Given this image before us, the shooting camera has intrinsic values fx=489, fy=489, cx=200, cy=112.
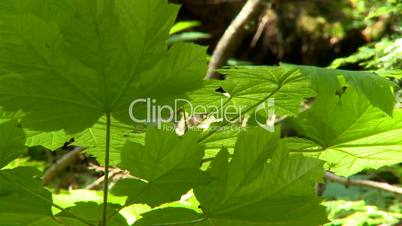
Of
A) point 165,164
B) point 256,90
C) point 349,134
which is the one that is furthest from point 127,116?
point 349,134

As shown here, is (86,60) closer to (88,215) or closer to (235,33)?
(88,215)

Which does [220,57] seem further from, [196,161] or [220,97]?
[196,161]

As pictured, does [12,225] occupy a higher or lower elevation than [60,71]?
lower

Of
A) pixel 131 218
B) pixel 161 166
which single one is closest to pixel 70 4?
pixel 161 166

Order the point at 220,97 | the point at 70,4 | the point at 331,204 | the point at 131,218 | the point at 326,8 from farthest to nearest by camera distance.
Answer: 1. the point at 326,8
2. the point at 331,204
3. the point at 131,218
4. the point at 220,97
5. the point at 70,4

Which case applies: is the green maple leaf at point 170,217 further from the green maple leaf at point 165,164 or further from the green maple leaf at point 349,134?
the green maple leaf at point 349,134
